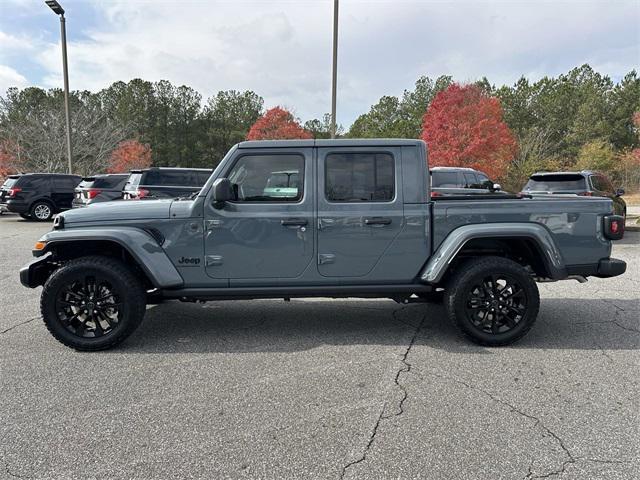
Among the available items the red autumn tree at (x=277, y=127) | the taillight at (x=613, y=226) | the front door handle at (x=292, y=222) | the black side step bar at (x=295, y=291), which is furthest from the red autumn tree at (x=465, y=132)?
the front door handle at (x=292, y=222)

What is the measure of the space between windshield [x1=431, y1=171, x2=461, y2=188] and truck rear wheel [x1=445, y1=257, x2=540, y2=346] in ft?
27.6

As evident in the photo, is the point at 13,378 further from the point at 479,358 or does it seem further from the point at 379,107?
the point at 379,107

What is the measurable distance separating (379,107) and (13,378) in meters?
61.3

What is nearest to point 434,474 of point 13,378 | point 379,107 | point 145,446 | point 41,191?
point 145,446

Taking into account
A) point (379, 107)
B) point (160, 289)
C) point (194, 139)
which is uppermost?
point (379, 107)

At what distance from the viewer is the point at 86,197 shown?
44.2 ft

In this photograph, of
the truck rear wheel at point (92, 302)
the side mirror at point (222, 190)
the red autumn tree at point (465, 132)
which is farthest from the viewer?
the red autumn tree at point (465, 132)

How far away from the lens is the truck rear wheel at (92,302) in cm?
391

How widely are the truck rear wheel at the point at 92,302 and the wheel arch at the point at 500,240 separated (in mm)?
2702

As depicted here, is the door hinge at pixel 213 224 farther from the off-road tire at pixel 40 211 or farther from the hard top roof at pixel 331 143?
the off-road tire at pixel 40 211

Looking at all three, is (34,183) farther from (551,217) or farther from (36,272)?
(551,217)

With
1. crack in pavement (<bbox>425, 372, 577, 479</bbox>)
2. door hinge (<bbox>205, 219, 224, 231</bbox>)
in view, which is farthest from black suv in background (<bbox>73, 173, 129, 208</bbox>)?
crack in pavement (<bbox>425, 372, 577, 479</bbox>)

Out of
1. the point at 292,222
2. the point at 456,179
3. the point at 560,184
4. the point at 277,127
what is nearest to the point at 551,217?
the point at 292,222

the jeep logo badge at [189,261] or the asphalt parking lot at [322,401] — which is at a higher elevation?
the jeep logo badge at [189,261]
